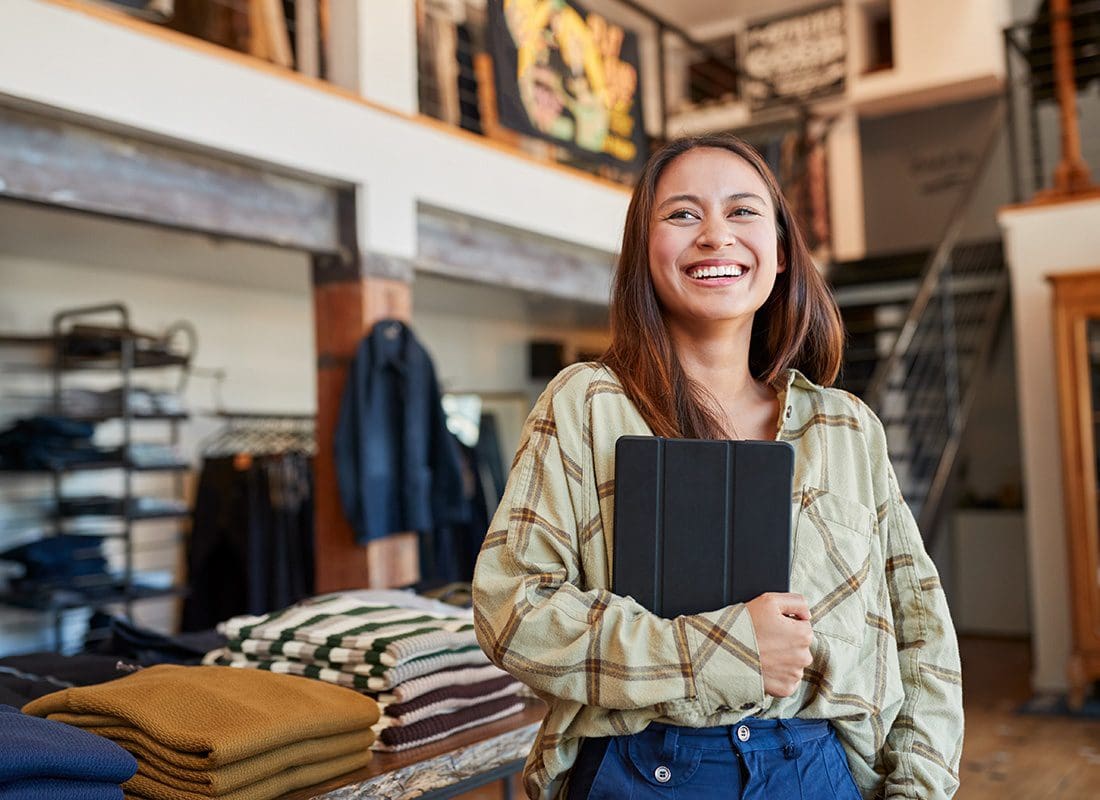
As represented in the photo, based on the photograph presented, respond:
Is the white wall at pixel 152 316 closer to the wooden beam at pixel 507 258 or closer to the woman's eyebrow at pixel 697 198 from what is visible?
the wooden beam at pixel 507 258

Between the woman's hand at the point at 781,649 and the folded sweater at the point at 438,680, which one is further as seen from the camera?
the folded sweater at the point at 438,680

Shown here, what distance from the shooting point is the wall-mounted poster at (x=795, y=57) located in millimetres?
8453

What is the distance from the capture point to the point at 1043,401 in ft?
18.3

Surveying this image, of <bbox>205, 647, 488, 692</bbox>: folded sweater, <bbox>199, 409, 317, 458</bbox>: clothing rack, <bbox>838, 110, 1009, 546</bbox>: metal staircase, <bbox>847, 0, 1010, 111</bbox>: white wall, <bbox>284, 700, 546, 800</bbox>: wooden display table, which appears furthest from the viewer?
<bbox>847, 0, 1010, 111</bbox>: white wall

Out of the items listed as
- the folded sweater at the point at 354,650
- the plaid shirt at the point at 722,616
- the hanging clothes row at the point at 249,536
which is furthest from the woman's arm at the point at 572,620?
the hanging clothes row at the point at 249,536

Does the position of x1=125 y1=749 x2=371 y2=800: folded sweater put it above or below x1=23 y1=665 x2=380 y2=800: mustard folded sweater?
below

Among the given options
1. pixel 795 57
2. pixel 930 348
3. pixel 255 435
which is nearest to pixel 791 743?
pixel 255 435

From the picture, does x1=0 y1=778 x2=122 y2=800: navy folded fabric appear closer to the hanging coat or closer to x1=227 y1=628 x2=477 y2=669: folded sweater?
x1=227 y1=628 x2=477 y2=669: folded sweater

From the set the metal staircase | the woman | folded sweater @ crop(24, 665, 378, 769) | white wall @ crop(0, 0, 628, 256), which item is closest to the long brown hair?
the woman

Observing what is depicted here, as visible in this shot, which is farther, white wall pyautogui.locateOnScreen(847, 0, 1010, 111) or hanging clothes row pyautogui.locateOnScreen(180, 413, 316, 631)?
white wall pyautogui.locateOnScreen(847, 0, 1010, 111)

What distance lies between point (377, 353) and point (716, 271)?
2.97 m

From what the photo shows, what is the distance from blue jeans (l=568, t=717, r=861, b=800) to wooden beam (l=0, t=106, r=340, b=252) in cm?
261

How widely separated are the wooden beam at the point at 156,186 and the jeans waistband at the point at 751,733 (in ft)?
8.70

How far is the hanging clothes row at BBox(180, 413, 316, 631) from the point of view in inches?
216
